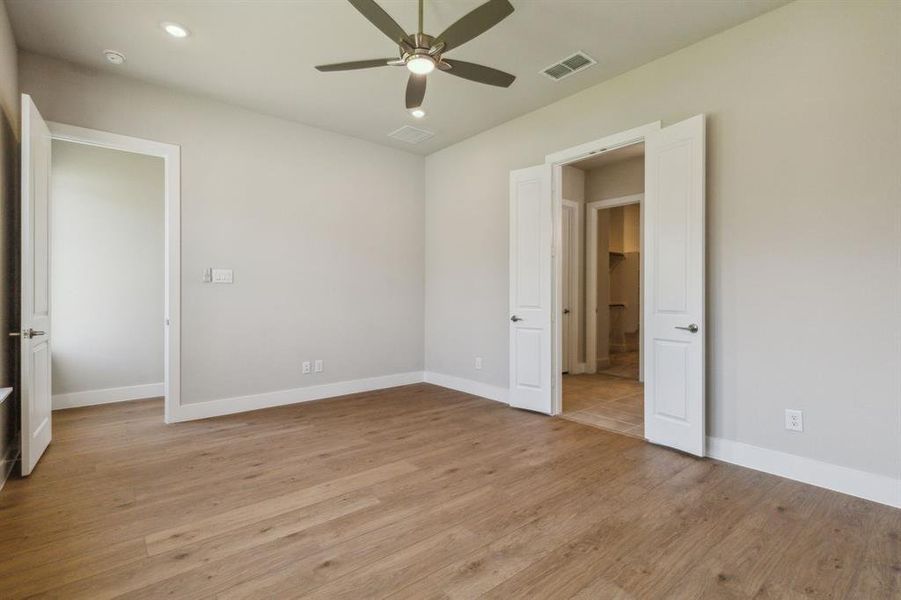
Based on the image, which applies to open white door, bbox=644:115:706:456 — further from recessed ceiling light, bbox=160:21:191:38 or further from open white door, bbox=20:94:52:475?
open white door, bbox=20:94:52:475

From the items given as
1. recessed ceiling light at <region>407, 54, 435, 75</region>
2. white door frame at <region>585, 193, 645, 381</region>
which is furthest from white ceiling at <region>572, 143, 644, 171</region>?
recessed ceiling light at <region>407, 54, 435, 75</region>

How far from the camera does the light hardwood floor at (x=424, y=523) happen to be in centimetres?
172

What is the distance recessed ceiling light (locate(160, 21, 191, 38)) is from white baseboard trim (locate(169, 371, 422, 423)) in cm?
304

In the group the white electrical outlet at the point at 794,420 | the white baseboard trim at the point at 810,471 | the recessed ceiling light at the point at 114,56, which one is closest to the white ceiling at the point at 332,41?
the recessed ceiling light at the point at 114,56

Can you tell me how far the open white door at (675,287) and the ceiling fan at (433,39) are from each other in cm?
145

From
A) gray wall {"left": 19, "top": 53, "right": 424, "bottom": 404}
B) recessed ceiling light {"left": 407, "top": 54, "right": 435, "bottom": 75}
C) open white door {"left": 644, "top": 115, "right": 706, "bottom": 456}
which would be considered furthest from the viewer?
gray wall {"left": 19, "top": 53, "right": 424, "bottom": 404}

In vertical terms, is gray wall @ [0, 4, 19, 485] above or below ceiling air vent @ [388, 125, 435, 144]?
below

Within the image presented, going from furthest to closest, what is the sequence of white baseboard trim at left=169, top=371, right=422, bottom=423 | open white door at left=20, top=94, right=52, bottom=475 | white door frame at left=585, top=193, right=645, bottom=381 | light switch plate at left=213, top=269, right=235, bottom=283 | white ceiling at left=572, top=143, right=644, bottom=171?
white door frame at left=585, top=193, right=645, bottom=381 → white ceiling at left=572, top=143, right=644, bottom=171 → light switch plate at left=213, top=269, right=235, bottom=283 → white baseboard trim at left=169, top=371, right=422, bottom=423 → open white door at left=20, top=94, right=52, bottom=475

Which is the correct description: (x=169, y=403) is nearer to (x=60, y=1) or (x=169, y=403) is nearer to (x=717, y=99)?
(x=60, y=1)

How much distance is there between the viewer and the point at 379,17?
217 centimetres

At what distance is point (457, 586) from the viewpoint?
66.9 inches

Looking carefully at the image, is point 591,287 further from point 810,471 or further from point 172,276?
point 172,276

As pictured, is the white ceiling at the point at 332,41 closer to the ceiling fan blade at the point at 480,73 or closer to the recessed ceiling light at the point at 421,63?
the ceiling fan blade at the point at 480,73

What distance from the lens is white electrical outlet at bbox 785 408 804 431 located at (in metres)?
2.67
